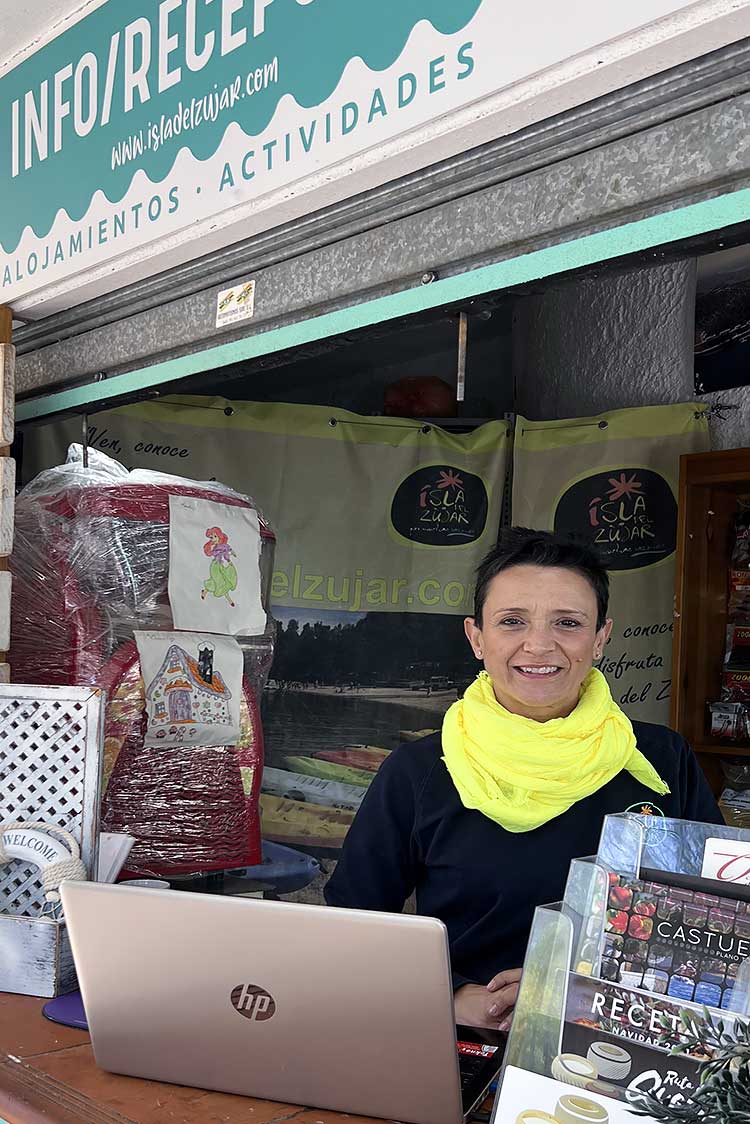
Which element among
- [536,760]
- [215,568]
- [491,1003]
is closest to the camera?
[491,1003]

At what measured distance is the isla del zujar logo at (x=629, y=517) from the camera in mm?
3880

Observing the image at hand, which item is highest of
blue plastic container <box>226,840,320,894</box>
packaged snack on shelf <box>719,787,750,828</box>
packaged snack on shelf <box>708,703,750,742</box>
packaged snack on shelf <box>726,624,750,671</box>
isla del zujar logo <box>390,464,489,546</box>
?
isla del zujar logo <box>390,464,489,546</box>

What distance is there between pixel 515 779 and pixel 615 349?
8.28 ft

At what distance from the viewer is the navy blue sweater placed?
1.94 metres

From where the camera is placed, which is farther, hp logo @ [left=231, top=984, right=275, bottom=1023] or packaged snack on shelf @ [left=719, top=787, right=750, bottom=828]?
packaged snack on shelf @ [left=719, top=787, right=750, bottom=828]

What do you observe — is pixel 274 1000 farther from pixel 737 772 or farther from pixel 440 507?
pixel 440 507

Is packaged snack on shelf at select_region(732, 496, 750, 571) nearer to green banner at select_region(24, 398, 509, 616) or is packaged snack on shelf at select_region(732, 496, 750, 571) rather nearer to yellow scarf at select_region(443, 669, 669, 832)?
green banner at select_region(24, 398, 509, 616)

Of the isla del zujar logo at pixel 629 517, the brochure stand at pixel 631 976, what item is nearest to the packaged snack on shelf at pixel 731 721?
the isla del zujar logo at pixel 629 517

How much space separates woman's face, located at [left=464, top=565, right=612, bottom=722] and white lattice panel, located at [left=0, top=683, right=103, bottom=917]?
28.5 inches

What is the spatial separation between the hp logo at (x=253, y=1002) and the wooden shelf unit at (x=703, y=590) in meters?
2.52

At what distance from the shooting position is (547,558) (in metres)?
2.13

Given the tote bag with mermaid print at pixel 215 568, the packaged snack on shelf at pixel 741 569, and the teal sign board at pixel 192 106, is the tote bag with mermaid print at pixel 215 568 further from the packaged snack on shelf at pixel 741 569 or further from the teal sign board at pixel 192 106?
the packaged snack on shelf at pixel 741 569

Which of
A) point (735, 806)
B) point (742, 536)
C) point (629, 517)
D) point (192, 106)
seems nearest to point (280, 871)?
point (735, 806)

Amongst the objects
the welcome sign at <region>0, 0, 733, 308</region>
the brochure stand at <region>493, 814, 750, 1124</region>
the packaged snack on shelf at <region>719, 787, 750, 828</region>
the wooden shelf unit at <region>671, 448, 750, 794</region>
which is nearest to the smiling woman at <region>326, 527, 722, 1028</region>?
the brochure stand at <region>493, 814, 750, 1124</region>
